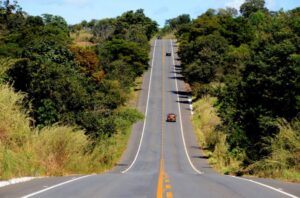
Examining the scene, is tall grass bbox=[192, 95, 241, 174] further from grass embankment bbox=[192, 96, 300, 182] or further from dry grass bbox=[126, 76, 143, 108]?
dry grass bbox=[126, 76, 143, 108]

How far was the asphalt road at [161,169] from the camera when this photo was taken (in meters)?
14.0

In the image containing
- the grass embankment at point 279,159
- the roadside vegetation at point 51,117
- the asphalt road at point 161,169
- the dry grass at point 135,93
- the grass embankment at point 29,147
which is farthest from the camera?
the dry grass at point 135,93

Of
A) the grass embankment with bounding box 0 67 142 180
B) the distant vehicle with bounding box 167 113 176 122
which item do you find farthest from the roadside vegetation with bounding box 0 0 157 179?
the distant vehicle with bounding box 167 113 176 122

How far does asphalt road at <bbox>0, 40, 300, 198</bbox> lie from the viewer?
14.0m

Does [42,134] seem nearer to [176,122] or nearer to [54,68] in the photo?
[54,68]

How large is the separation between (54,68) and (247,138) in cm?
1383

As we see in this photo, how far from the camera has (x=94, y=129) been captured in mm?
41812

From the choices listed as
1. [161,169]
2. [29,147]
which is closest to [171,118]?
→ [161,169]

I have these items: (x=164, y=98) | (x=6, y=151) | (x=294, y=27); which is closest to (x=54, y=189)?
(x=6, y=151)

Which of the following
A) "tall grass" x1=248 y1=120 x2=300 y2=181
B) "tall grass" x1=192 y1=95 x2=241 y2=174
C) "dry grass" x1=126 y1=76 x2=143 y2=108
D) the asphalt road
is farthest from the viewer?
"dry grass" x1=126 y1=76 x2=143 y2=108

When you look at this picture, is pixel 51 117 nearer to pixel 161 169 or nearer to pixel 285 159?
pixel 161 169

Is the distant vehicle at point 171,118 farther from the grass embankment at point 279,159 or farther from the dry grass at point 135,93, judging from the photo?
the grass embankment at point 279,159

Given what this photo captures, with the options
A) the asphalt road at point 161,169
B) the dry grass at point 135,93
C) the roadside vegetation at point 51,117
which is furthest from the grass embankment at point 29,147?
the dry grass at point 135,93

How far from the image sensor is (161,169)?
137 feet
